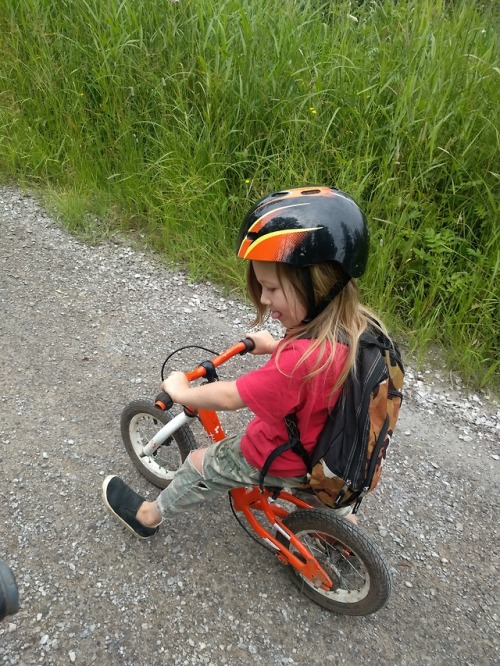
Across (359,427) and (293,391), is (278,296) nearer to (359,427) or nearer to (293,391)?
(293,391)

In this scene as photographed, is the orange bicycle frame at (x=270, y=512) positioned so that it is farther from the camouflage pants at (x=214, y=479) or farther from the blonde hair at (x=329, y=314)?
the blonde hair at (x=329, y=314)

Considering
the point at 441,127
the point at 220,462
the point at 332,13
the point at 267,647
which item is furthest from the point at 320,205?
the point at 332,13

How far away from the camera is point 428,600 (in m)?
2.23

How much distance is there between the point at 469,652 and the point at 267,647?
80 cm

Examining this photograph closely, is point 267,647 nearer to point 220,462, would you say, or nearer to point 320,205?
point 220,462

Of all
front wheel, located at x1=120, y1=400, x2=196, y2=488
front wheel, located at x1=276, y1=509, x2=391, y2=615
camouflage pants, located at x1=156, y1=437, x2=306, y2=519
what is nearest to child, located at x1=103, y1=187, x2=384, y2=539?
camouflage pants, located at x1=156, y1=437, x2=306, y2=519

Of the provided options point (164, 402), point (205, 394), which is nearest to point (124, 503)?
point (164, 402)

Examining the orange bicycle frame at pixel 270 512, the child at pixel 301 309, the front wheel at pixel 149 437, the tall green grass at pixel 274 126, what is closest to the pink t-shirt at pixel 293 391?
the child at pixel 301 309

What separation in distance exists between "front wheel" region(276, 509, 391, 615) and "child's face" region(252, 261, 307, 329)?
77 cm

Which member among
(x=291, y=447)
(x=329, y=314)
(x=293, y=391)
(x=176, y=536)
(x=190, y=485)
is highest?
(x=329, y=314)

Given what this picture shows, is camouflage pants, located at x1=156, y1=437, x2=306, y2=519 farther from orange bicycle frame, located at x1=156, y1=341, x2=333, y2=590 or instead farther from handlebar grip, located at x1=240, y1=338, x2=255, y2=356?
handlebar grip, located at x1=240, y1=338, x2=255, y2=356

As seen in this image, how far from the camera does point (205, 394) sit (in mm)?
1748

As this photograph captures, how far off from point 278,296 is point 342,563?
113cm

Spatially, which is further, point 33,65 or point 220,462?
point 33,65
